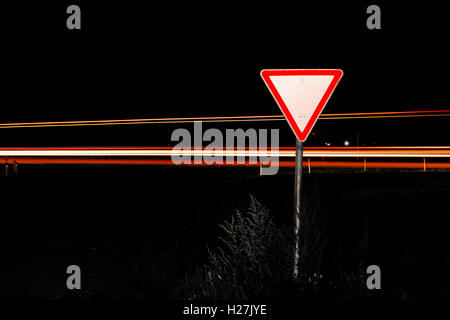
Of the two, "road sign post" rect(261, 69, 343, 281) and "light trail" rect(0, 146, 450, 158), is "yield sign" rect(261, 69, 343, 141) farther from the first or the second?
"light trail" rect(0, 146, 450, 158)

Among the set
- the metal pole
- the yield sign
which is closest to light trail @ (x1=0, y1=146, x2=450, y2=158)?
the yield sign

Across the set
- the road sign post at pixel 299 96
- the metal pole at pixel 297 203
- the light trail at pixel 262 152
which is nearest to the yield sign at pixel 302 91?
the road sign post at pixel 299 96

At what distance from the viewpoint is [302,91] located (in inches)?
249

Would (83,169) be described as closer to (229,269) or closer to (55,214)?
(55,214)

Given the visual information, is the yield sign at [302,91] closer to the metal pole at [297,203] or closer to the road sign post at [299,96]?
the road sign post at [299,96]

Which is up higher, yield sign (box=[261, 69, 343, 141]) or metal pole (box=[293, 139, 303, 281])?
yield sign (box=[261, 69, 343, 141])

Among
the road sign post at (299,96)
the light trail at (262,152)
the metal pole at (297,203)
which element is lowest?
the metal pole at (297,203)

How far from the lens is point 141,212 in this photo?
14453 millimetres

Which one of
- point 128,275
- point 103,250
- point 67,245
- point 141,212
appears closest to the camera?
point 128,275

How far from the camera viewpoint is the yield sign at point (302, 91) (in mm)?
6262

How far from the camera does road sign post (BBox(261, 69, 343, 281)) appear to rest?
625 cm

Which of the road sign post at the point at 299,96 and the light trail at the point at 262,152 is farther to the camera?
the light trail at the point at 262,152

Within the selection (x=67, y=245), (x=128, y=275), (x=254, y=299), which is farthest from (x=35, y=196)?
(x=254, y=299)
